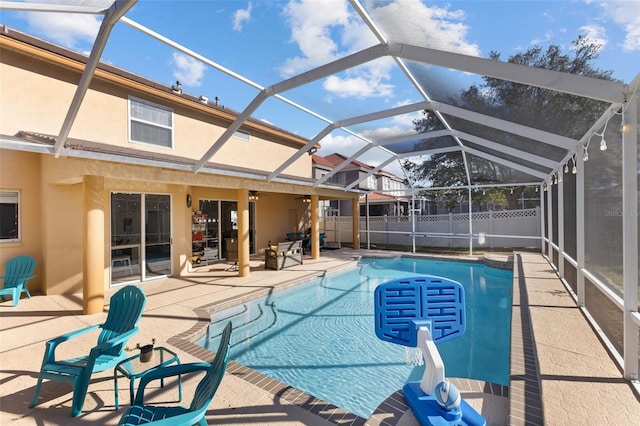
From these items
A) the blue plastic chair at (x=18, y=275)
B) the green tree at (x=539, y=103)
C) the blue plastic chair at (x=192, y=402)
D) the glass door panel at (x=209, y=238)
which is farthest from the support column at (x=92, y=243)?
the green tree at (x=539, y=103)

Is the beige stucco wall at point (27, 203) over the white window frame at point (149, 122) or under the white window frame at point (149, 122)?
under

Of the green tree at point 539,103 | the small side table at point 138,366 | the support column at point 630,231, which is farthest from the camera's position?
the green tree at point 539,103

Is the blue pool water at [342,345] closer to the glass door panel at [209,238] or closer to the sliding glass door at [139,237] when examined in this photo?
the sliding glass door at [139,237]

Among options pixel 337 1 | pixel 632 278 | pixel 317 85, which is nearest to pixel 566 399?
pixel 632 278

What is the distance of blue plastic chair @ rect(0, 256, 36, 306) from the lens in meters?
6.59

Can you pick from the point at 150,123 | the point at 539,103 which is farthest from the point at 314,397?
the point at 150,123

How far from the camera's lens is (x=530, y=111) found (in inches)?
197

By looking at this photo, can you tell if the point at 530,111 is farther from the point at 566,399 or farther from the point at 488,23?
the point at 566,399

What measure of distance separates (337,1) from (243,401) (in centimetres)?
518

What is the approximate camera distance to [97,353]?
10.5ft

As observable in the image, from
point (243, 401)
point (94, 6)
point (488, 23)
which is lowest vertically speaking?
point (243, 401)

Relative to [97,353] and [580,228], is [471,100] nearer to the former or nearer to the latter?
[580,228]

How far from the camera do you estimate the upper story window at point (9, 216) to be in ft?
23.0

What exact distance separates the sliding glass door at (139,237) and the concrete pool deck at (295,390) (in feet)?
7.43
